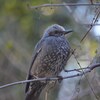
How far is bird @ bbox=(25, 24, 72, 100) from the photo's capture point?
669 centimetres

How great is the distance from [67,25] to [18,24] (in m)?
1.46

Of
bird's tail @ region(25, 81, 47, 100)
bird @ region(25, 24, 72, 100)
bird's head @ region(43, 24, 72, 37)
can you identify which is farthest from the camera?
bird's tail @ region(25, 81, 47, 100)

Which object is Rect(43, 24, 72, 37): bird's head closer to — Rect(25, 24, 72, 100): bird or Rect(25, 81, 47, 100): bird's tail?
Rect(25, 24, 72, 100): bird

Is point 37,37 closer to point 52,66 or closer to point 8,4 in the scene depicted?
point 8,4

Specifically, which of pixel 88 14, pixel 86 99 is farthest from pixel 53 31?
pixel 86 99

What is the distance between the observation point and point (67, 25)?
10445mm

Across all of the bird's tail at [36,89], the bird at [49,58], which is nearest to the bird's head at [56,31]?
the bird at [49,58]

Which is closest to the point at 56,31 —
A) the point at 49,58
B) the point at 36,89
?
the point at 49,58

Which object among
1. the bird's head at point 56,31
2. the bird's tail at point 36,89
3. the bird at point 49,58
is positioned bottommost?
the bird's tail at point 36,89

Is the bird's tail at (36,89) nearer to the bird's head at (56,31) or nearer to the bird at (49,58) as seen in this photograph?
the bird at (49,58)

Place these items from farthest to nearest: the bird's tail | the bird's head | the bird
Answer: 1. the bird's tail
2. the bird's head
3. the bird

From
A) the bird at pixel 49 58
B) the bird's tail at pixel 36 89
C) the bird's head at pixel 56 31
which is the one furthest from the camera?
the bird's tail at pixel 36 89

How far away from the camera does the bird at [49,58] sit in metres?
6.69

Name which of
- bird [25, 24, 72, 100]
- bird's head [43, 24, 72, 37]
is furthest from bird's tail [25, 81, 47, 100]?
bird's head [43, 24, 72, 37]
